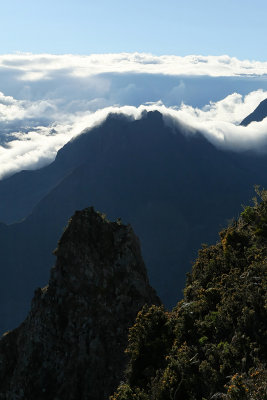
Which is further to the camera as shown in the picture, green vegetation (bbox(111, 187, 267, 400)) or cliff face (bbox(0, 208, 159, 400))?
cliff face (bbox(0, 208, 159, 400))

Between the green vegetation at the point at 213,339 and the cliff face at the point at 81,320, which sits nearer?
the green vegetation at the point at 213,339

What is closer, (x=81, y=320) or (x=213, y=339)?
(x=213, y=339)

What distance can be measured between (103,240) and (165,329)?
58.0 ft

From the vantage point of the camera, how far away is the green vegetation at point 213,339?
19797 mm

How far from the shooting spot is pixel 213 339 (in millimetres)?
23562

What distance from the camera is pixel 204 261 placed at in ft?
114

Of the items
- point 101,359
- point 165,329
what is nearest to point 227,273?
point 165,329

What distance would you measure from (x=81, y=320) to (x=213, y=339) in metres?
17.9

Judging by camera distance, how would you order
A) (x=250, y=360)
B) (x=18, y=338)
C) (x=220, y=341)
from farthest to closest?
(x=18, y=338) → (x=220, y=341) → (x=250, y=360)

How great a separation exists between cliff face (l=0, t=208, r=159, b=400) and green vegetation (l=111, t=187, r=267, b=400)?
969 cm

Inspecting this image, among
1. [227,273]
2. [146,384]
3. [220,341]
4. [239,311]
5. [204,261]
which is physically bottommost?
[146,384]

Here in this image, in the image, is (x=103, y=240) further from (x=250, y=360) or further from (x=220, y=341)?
(x=250, y=360)

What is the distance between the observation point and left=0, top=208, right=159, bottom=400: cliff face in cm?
3519

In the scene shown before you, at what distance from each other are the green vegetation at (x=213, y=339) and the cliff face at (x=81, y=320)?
31.8 ft
